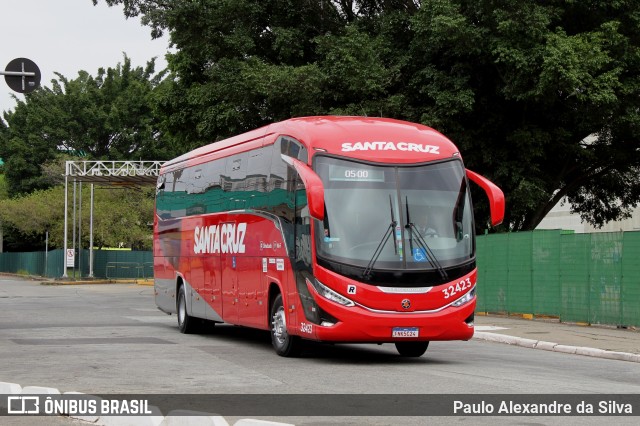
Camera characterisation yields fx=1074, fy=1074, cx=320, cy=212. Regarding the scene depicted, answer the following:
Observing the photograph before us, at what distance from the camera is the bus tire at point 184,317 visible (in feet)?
74.9

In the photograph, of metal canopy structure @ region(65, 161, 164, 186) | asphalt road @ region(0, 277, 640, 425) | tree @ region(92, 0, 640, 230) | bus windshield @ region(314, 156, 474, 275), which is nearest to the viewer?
asphalt road @ region(0, 277, 640, 425)

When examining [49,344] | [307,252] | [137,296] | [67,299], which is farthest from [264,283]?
[137,296]

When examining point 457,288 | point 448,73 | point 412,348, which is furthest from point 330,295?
point 448,73

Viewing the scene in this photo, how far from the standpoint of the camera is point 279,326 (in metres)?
17.3

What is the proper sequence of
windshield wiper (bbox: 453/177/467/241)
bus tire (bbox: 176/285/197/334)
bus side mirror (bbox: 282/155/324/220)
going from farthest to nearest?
bus tire (bbox: 176/285/197/334)
windshield wiper (bbox: 453/177/467/241)
bus side mirror (bbox: 282/155/324/220)

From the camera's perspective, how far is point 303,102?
109ft

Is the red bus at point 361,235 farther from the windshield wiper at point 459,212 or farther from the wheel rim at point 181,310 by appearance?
the wheel rim at point 181,310

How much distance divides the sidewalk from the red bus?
3418 mm

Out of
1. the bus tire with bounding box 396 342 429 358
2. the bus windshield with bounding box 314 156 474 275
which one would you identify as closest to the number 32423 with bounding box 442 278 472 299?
the bus windshield with bounding box 314 156 474 275

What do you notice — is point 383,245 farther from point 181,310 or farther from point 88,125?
point 88,125

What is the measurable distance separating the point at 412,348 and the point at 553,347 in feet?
12.0

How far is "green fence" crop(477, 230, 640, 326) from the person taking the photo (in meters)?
23.4

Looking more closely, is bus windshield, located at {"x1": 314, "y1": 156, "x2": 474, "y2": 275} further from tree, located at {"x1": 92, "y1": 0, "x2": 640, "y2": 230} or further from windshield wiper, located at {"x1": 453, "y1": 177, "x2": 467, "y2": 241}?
tree, located at {"x1": 92, "y1": 0, "x2": 640, "y2": 230}

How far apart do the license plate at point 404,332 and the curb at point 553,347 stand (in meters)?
4.36
